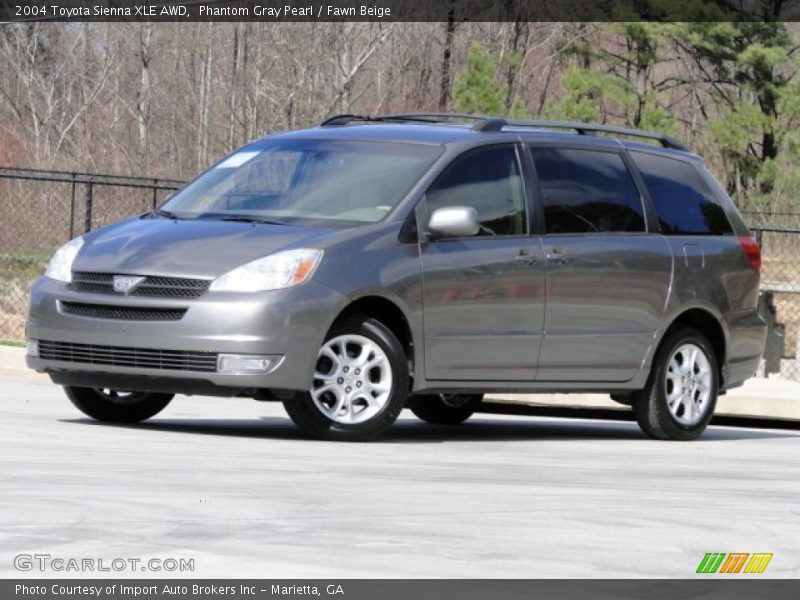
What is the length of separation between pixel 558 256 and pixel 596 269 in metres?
0.34

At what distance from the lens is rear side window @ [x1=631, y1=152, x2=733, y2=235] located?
13.0 m

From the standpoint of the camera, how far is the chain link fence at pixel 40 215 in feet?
83.4

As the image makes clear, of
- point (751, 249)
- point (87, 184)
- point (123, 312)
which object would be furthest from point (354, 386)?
point (87, 184)

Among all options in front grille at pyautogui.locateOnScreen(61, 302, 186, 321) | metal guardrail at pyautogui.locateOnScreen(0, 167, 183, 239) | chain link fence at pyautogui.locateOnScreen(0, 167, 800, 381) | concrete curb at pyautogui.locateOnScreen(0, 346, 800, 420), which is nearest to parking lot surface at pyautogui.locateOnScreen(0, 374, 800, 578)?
front grille at pyautogui.locateOnScreen(61, 302, 186, 321)

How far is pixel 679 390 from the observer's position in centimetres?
1302

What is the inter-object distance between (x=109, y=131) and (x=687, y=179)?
40.7 metres

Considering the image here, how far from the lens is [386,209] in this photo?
37.0 feet

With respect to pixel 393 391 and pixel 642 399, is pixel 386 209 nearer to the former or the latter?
pixel 393 391

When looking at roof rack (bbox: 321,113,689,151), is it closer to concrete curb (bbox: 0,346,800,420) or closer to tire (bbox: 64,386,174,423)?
tire (bbox: 64,386,174,423)

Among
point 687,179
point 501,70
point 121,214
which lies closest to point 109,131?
point 501,70

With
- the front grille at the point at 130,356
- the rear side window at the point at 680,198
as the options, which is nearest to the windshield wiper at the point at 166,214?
the front grille at the point at 130,356

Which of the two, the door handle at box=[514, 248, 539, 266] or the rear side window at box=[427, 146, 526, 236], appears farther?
the door handle at box=[514, 248, 539, 266]

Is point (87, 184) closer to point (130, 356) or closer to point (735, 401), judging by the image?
point (735, 401)

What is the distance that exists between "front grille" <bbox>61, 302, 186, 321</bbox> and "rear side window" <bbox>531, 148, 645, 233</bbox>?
8.54ft
